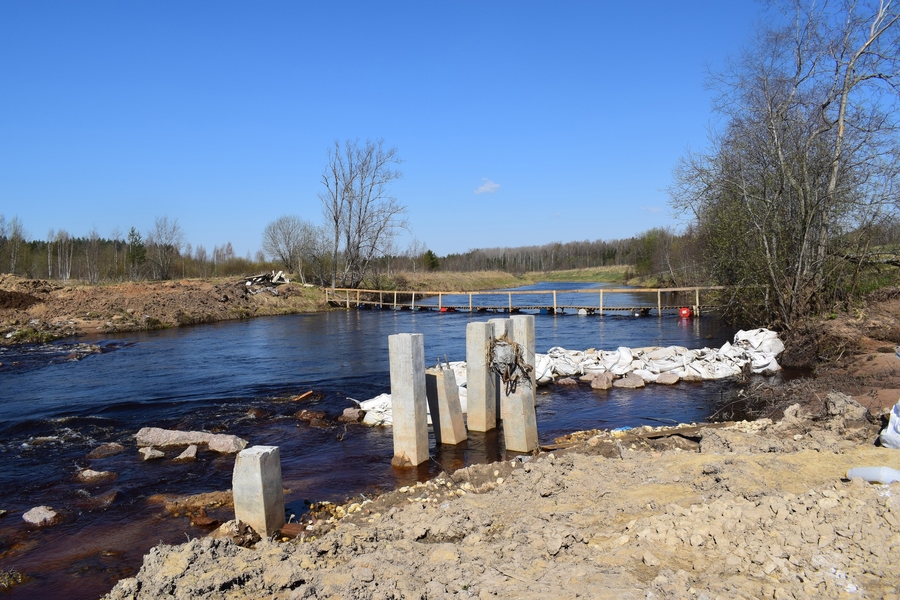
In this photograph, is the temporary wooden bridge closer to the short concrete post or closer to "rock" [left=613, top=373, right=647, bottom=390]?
"rock" [left=613, top=373, right=647, bottom=390]

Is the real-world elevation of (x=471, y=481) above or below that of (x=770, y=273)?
below

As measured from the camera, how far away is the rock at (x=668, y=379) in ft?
44.3

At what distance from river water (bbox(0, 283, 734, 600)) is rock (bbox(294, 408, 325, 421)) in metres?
0.15

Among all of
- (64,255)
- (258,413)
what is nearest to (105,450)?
(258,413)

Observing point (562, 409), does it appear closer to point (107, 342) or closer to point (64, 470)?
point (64, 470)

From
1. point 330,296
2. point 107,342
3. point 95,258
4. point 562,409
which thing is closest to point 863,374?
point 562,409

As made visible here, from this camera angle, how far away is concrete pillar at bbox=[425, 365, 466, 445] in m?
8.63

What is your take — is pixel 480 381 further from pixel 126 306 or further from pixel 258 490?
pixel 126 306

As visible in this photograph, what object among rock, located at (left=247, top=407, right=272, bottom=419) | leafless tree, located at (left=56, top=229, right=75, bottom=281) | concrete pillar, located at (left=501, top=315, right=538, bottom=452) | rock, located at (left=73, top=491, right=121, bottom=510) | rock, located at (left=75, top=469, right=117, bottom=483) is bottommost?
rock, located at (left=73, top=491, right=121, bottom=510)

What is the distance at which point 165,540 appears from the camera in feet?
20.4

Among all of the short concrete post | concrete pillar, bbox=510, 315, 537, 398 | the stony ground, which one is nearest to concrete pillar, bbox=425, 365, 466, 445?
the short concrete post

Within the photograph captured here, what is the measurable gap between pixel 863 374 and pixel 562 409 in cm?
552

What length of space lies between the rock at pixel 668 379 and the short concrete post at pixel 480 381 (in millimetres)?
5648

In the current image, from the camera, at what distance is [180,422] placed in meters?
11.2
